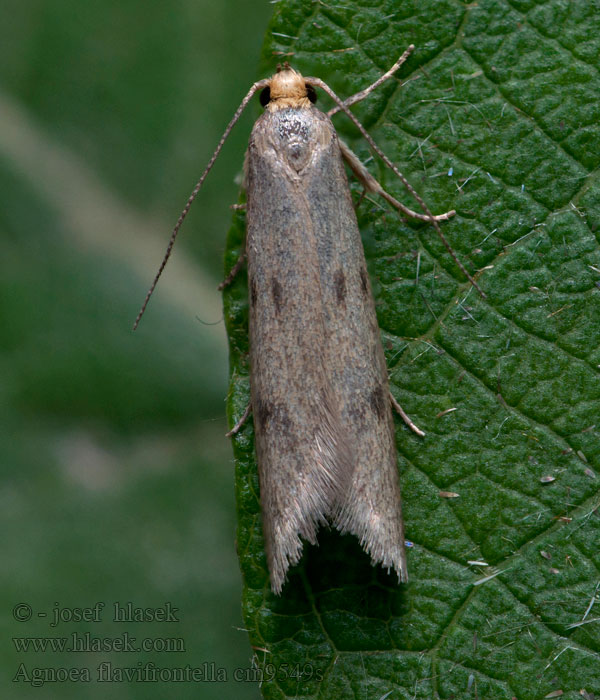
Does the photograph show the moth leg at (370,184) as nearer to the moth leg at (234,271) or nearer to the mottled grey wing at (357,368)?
the mottled grey wing at (357,368)

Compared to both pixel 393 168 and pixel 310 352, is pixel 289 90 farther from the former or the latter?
pixel 310 352

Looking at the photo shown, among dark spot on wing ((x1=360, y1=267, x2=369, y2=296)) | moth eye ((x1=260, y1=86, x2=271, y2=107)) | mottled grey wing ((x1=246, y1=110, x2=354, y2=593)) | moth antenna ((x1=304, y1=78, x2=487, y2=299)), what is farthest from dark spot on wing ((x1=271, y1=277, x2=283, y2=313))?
moth eye ((x1=260, y1=86, x2=271, y2=107))

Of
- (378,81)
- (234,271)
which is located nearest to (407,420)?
(234,271)

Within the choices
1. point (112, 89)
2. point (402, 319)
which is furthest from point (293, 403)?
point (112, 89)

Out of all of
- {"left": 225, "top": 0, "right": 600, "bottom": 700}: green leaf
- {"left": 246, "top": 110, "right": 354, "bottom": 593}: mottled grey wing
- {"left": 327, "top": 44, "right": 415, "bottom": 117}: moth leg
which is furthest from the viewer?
{"left": 327, "top": 44, "right": 415, "bottom": 117}: moth leg

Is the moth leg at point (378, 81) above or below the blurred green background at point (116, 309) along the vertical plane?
above

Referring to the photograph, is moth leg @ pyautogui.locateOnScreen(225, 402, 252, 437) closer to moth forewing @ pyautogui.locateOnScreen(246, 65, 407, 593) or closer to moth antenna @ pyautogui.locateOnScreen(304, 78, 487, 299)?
moth forewing @ pyautogui.locateOnScreen(246, 65, 407, 593)

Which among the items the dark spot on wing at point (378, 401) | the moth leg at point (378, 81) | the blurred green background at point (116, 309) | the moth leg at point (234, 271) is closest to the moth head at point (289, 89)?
the moth leg at point (378, 81)
